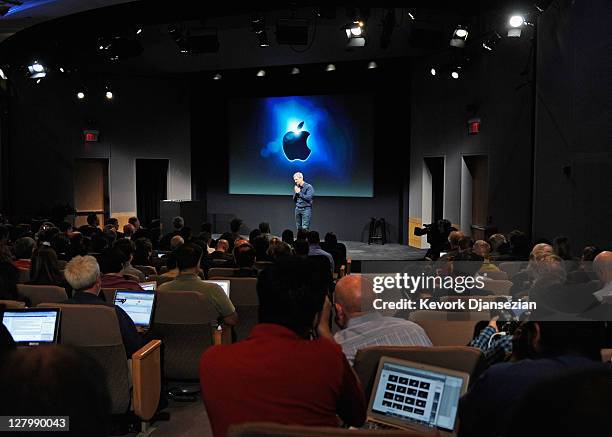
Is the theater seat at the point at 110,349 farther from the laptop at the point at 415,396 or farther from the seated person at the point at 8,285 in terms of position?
the laptop at the point at 415,396

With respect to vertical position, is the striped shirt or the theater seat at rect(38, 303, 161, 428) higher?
the striped shirt

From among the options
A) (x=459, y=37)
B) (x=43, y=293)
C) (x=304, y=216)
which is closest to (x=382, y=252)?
(x=304, y=216)

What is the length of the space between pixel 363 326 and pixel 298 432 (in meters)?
1.44

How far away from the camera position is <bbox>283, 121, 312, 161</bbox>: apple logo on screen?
15867 mm

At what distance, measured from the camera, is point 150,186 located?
674 inches

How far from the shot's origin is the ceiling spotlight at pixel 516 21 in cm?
954

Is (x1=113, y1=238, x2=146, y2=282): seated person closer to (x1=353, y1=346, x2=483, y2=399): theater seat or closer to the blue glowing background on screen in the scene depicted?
(x1=353, y1=346, x2=483, y2=399): theater seat

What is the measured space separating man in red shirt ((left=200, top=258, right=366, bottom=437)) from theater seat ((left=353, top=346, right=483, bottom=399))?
0.60m

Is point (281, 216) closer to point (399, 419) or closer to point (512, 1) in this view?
point (512, 1)

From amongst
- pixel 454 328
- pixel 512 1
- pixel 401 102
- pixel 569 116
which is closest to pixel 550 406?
pixel 454 328

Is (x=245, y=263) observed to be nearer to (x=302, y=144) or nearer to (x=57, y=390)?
(x=57, y=390)

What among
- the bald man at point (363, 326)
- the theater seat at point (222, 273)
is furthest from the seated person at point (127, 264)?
the bald man at point (363, 326)

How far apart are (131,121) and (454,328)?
13462 mm

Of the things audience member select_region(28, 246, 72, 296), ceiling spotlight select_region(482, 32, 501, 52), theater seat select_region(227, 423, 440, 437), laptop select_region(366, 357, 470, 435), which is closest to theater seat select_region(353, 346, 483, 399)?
laptop select_region(366, 357, 470, 435)
